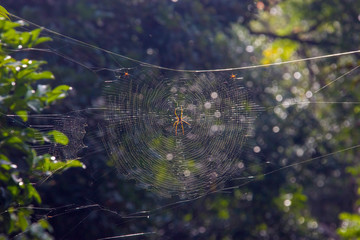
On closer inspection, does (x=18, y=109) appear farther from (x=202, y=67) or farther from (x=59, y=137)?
(x=202, y=67)

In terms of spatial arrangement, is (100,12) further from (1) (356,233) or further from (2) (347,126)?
(2) (347,126)

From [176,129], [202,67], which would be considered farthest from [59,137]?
[202,67]

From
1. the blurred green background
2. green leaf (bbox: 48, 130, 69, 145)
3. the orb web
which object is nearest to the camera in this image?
green leaf (bbox: 48, 130, 69, 145)

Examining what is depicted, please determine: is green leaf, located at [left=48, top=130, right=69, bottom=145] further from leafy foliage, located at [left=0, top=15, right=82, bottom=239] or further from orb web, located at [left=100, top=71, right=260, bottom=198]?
orb web, located at [left=100, top=71, right=260, bottom=198]

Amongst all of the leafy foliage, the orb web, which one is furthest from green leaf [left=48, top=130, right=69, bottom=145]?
the orb web

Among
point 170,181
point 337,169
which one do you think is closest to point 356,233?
point 170,181

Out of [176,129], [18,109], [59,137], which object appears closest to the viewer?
[18,109]
